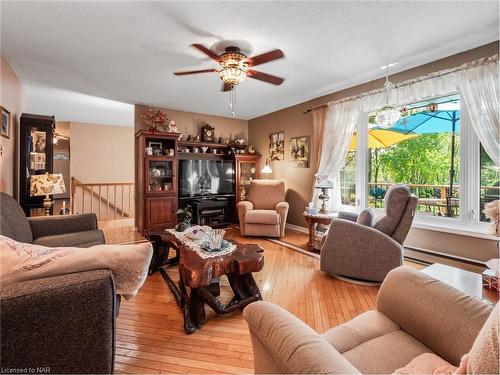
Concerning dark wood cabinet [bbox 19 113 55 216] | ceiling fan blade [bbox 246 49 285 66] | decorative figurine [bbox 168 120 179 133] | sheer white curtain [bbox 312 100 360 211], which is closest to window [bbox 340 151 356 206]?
sheer white curtain [bbox 312 100 360 211]

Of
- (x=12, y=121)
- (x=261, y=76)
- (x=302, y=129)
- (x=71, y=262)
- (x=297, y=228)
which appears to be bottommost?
(x=297, y=228)

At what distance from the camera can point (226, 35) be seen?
227 centimetres

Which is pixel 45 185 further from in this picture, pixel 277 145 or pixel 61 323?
pixel 277 145

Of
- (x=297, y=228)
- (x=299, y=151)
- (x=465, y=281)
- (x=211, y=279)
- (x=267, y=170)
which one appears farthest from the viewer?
(x=267, y=170)

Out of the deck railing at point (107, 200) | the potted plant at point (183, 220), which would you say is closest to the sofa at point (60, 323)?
the potted plant at point (183, 220)

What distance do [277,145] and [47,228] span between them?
13.1 feet

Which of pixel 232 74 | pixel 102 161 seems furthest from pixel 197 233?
pixel 102 161

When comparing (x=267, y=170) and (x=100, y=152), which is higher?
(x=100, y=152)

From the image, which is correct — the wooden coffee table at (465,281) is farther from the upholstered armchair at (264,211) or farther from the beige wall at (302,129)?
the upholstered armchair at (264,211)

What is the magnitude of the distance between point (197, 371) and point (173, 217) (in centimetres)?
351

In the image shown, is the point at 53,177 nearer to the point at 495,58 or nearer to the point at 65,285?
the point at 65,285

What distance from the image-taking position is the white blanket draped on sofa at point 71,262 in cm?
99

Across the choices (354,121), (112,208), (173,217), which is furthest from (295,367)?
(112,208)

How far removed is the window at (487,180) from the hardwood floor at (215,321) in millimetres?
1612
